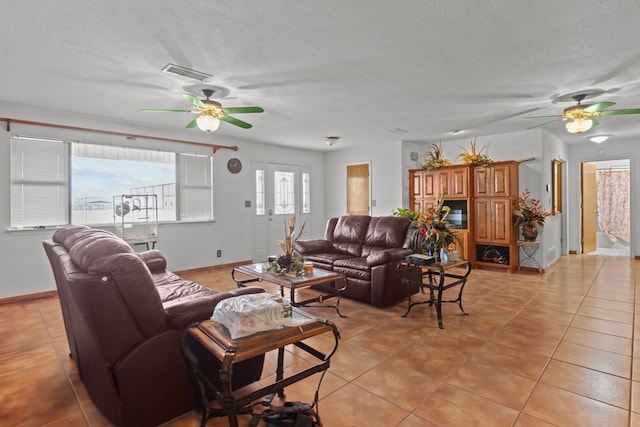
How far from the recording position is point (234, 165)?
6.46m

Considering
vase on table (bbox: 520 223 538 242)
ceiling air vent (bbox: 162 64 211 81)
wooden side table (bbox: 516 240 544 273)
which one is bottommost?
wooden side table (bbox: 516 240 544 273)

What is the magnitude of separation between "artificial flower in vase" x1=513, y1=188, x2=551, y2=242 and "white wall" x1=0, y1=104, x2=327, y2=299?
4.14 meters

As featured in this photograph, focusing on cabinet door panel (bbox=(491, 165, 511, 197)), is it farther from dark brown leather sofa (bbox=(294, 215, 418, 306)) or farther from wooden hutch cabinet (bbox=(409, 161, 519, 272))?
Result: dark brown leather sofa (bbox=(294, 215, 418, 306))

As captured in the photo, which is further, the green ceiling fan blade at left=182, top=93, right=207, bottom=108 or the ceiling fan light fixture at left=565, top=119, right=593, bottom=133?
the ceiling fan light fixture at left=565, top=119, right=593, bottom=133

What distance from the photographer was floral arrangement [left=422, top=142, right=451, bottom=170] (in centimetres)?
656

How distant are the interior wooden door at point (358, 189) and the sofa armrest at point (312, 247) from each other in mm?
2676

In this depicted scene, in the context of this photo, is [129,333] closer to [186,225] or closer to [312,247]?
[312,247]

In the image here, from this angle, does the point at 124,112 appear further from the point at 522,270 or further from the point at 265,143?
the point at 522,270

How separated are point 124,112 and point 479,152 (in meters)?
5.89

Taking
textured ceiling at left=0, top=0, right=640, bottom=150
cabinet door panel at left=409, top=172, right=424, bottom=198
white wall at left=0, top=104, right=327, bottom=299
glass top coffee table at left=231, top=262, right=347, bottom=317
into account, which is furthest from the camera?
cabinet door panel at left=409, top=172, right=424, bottom=198

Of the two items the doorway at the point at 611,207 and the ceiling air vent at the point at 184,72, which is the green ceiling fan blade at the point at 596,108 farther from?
the doorway at the point at 611,207

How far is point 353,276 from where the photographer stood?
4.07 meters

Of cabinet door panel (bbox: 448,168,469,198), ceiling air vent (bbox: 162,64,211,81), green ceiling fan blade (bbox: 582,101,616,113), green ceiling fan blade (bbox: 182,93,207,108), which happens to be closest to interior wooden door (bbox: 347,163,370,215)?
cabinet door panel (bbox: 448,168,469,198)

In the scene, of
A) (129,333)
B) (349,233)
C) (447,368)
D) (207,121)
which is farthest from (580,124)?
(129,333)
